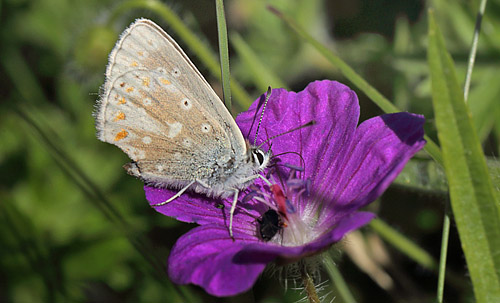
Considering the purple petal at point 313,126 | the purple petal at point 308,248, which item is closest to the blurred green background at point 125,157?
the purple petal at point 313,126

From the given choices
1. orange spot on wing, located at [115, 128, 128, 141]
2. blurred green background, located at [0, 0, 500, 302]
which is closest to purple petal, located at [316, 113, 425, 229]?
blurred green background, located at [0, 0, 500, 302]

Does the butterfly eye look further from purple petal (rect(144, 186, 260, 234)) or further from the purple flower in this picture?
purple petal (rect(144, 186, 260, 234))

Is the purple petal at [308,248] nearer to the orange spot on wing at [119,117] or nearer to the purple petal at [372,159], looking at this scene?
the purple petal at [372,159]

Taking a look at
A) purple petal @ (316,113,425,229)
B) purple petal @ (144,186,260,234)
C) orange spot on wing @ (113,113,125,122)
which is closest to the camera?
purple petal @ (316,113,425,229)

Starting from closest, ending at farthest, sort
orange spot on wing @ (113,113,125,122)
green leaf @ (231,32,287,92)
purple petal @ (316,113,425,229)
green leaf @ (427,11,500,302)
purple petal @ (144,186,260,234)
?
1. green leaf @ (427,11,500,302)
2. purple petal @ (316,113,425,229)
3. purple petal @ (144,186,260,234)
4. orange spot on wing @ (113,113,125,122)
5. green leaf @ (231,32,287,92)

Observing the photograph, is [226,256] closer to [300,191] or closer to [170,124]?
[300,191]

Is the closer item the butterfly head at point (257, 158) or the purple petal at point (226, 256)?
the purple petal at point (226, 256)

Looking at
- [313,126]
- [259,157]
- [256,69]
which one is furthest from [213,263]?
[256,69]
